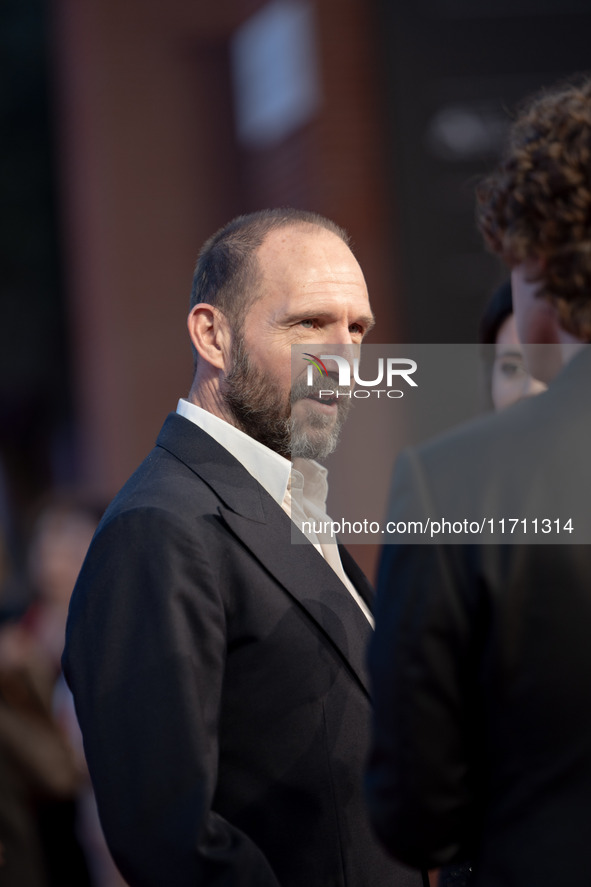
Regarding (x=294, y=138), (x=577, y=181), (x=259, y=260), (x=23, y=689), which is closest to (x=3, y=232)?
(x=294, y=138)

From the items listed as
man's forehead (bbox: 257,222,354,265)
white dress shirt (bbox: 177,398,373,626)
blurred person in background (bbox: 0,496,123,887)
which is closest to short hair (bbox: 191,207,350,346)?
man's forehead (bbox: 257,222,354,265)

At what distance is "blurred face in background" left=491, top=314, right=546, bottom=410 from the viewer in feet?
7.53

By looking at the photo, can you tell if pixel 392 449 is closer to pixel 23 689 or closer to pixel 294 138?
pixel 23 689

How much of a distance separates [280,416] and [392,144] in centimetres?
375

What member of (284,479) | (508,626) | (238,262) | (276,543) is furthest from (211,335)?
(508,626)

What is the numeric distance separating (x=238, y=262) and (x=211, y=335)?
0.50 ft

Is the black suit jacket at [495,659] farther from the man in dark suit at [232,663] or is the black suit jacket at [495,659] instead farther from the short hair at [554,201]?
the man in dark suit at [232,663]

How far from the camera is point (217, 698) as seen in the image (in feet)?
5.28

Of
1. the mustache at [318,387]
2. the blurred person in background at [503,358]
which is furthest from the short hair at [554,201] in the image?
the blurred person in background at [503,358]

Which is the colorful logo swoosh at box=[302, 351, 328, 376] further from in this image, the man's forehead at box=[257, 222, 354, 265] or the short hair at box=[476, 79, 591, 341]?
the short hair at box=[476, 79, 591, 341]

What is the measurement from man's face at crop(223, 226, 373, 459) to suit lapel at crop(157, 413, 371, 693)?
0.35 ft

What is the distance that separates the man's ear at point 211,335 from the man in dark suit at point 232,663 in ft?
0.41

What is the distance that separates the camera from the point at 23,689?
3793 mm

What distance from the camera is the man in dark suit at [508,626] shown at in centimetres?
111
